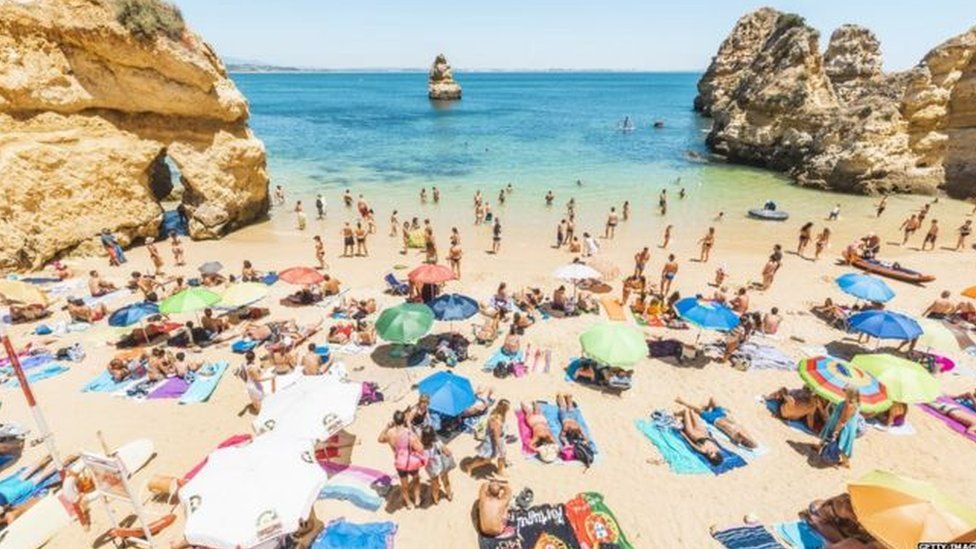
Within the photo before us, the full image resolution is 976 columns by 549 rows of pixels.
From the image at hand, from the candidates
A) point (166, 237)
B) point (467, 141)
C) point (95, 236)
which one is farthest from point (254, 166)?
point (467, 141)

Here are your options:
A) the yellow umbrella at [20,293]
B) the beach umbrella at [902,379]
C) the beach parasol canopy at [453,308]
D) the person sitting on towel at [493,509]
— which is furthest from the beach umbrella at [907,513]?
the yellow umbrella at [20,293]

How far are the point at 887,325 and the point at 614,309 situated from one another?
19.9 feet

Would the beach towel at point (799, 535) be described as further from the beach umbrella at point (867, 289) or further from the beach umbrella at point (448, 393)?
the beach umbrella at point (867, 289)

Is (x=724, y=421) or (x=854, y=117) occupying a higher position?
(x=854, y=117)

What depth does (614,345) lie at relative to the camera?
31.3 feet

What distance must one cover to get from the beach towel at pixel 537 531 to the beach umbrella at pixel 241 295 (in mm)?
8055

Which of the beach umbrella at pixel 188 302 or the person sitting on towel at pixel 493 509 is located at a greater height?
the beach umbrella at pixel 188 302

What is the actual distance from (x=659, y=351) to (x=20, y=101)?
21399mm

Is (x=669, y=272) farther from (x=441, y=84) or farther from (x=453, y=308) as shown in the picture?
(x=441, y=84)

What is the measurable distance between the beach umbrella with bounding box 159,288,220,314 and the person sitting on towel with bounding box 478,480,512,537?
26.1 feet

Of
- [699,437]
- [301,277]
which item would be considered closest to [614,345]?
[699,437]

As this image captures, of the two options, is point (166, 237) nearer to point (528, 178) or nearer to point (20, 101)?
point (20, 101)

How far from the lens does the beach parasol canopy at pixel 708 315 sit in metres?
10.5

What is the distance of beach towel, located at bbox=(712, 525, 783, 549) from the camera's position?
6.65 m
